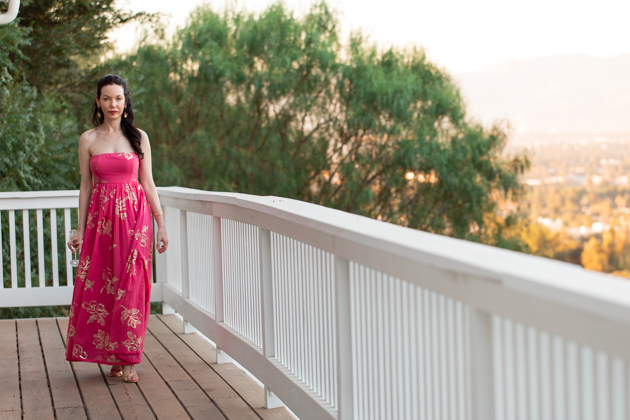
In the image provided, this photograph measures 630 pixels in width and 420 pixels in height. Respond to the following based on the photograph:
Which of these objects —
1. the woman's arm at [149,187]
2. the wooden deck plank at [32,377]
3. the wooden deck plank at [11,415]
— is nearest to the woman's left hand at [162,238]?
the woman's arm at [149,187]

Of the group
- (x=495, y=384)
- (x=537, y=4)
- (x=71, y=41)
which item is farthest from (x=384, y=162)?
(x=537, y=4)

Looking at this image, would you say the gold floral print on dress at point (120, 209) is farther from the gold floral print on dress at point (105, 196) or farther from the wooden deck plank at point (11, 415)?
the wooden deck plank at point (11, 415)

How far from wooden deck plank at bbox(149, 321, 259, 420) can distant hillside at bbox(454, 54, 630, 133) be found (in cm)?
3618

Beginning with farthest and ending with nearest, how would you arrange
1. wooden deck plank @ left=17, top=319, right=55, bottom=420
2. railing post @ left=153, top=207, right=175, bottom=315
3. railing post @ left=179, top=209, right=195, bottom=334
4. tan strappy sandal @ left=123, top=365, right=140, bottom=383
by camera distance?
railing post @ left=153, top=207, right=175, bottom=315
railing post @ left=179, top=209, right=195, bottom=334
tan strappy sandal @ left=123, top=365, right=140, bottom=383
wooden deck plank @ left=17, top=319, right=55, bottom=420

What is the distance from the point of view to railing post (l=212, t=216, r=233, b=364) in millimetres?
3646

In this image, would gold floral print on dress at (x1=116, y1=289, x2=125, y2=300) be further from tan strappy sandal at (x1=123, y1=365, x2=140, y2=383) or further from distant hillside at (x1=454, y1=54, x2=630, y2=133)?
distant hillside at (x1=454, y1=54, x2=630, y2=133)

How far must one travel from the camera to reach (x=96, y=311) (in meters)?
3.38

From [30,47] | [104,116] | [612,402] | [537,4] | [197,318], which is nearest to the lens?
[612,402]

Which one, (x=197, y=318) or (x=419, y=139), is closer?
(x=197, y=318)

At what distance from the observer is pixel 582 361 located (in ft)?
3.84

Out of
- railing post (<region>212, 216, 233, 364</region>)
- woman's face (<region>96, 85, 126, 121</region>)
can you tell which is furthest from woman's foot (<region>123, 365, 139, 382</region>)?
woman's face (<region>96, 85, 126, 121</region>)

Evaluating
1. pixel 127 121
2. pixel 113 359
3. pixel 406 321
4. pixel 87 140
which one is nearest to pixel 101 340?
pixel 113 359

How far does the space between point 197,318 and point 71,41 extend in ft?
26.8

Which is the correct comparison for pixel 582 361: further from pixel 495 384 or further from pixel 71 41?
pixel 71 41
